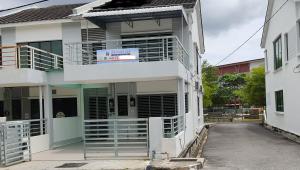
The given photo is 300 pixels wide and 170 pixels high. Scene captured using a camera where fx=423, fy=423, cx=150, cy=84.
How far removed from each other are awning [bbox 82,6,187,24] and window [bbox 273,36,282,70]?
8.58 m

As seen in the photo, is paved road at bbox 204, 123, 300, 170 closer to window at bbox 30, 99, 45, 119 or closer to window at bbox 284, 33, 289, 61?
window at bbox 284, 33, 289, 61

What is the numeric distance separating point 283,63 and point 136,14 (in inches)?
377

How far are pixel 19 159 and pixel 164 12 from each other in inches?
323

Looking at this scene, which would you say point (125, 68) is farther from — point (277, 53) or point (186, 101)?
point (277, 53)

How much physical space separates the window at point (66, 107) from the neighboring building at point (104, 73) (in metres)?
0.05

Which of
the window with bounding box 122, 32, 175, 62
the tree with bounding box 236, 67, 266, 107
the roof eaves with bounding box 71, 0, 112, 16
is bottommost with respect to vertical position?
the tree with bounding box 236, 67, 266, 107

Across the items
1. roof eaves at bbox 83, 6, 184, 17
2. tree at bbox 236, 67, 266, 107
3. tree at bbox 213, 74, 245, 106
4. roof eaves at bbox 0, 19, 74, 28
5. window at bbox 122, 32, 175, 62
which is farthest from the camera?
tree at bbox 213, 74, 245, 106

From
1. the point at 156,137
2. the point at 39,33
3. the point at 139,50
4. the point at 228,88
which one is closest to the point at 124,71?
the point at 156,137

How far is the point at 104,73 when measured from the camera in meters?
15.8

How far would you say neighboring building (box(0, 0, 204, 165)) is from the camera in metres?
15.8

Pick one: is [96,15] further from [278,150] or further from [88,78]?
[278,150]

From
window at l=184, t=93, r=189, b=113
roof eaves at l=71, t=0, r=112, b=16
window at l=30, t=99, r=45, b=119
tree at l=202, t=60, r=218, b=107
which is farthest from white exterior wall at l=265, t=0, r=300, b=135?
tree at l=202, t=60, r=218, b=107

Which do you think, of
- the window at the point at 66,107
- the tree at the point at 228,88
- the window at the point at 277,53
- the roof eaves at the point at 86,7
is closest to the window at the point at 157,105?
the window at the point at 66,107

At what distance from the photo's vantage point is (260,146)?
18.5 metres
